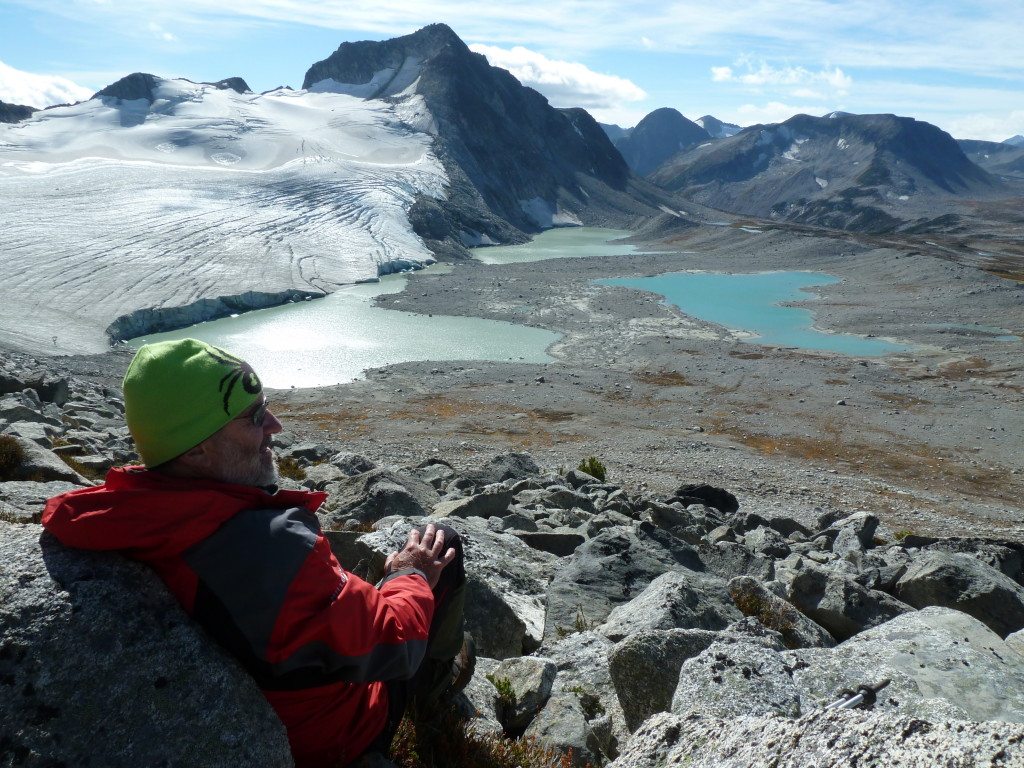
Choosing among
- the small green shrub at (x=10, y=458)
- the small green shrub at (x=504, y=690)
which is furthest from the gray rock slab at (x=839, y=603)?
the small green shrub at (x=10, y=458)

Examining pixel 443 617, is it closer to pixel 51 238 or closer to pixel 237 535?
pixel 237 535

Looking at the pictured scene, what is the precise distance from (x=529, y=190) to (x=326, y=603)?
102581mm

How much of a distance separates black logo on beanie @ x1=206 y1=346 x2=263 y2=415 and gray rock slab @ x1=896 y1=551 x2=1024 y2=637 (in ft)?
21.4

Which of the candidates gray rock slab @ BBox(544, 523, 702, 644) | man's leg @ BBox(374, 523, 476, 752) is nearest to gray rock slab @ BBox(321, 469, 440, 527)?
gray rock slab @ BBox(544, 523, 702, 644)

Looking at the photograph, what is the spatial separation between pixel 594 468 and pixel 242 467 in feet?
47.5

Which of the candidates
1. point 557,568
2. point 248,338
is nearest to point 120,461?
point 557,568

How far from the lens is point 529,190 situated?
101938 millimetres

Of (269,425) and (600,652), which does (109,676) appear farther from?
(600,652)

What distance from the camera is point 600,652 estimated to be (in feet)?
A: 15.7

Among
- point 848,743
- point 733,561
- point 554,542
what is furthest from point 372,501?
point 848,743

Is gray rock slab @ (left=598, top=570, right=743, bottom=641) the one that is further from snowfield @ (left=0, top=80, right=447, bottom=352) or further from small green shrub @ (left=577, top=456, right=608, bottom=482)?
snowfield @ (left=0, top=80, right=447, bottom=352)

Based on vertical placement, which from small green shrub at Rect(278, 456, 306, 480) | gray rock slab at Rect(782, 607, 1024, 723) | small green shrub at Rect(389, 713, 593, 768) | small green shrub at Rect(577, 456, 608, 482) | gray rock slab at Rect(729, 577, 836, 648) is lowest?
small green shrub at Rect(577, 456, 608, 482)

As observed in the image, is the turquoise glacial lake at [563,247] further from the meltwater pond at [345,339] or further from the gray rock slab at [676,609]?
the gray rock slab at [676,609]

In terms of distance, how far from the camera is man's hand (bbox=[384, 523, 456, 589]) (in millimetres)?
3447
